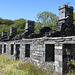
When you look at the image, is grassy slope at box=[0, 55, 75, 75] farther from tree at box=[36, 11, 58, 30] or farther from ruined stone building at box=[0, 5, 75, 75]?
tree at box=[36, 11, 58, 30]

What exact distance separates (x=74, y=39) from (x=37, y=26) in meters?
24.8

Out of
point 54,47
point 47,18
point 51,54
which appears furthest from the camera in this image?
point 47,18

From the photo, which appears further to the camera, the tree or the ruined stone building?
the tree

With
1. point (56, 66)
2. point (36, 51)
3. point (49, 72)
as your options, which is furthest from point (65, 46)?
point (36, 51)

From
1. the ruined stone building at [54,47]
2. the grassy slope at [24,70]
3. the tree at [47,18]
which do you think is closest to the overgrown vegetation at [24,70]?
the grassy slope at [24,70]

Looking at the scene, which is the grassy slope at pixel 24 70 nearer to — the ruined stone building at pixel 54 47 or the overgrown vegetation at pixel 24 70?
the overgrown vegetation at pixel 24 70

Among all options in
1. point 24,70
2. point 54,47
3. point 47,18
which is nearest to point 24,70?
point 24,70

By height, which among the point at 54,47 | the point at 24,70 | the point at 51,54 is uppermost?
the point at 54,47

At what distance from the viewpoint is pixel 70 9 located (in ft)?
36.2

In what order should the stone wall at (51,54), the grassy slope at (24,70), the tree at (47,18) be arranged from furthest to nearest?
1. the tree at (47,18)
2. the grassy slope at (24,70)
3. the stone wall at (51,54)

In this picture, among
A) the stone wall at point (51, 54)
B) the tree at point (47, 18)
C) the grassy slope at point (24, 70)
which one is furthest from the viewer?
the tree at point (47, 18)

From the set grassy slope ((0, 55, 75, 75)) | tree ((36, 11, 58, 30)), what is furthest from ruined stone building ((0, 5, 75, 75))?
tree ((36, 11, 58, 30))

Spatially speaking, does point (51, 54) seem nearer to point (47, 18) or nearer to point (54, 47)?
point (54, 47)

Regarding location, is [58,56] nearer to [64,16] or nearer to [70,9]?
[64,16]
